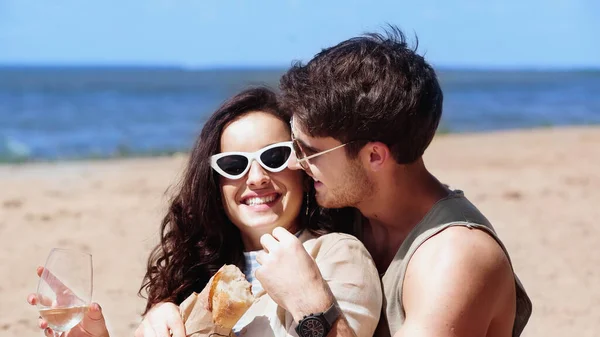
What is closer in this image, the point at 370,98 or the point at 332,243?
the point at 370,98

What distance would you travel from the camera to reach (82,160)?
56.1 ft

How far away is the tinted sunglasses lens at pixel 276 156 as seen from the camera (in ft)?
11.9

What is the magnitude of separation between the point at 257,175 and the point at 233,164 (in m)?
0.15

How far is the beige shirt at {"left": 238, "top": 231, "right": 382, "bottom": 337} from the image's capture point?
3.04 m

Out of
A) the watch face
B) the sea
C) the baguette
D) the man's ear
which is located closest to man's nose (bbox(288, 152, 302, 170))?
the man's ear

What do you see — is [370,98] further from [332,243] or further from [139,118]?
[139,118]

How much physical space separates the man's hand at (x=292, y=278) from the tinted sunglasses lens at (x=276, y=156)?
608mm

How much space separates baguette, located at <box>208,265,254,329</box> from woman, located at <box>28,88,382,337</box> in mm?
233

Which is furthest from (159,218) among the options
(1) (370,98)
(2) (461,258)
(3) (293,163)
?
(2) (461,258)

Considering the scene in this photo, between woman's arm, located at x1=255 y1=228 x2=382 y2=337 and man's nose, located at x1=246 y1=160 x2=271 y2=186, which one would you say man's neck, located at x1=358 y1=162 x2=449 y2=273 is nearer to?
woman's arm, located at x1=255 y1=228 x2=382 y2=337

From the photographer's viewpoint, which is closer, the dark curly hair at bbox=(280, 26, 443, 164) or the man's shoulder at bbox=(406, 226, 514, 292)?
the man's shoulder at bbox=(406, 226, 514, 292)

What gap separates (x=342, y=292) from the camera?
10.0 ft

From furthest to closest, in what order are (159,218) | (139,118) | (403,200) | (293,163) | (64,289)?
(139,118)
(159,218)
(293,163)
(403,200)
(64,289)

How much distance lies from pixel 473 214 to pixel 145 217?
720cm
